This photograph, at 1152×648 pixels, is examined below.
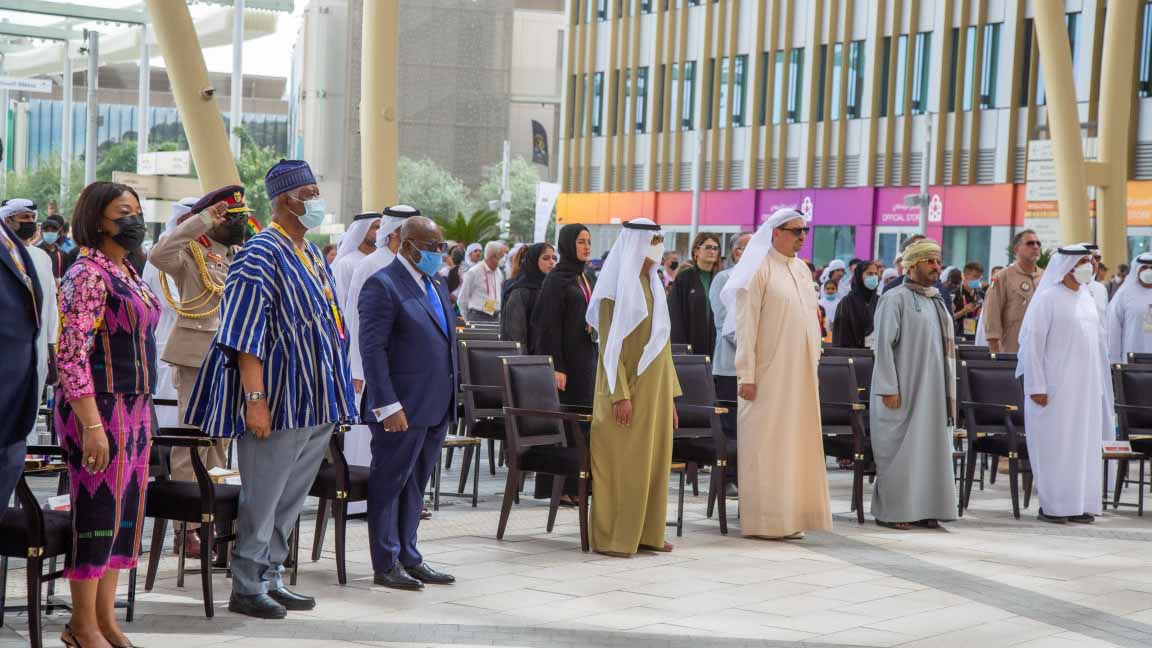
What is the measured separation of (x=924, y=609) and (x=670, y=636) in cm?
140

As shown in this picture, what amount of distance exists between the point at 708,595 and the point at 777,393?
2.02 meters

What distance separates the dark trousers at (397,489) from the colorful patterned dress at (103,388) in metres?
1.66

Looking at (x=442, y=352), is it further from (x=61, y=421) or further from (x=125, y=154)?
(x=125, y=154)

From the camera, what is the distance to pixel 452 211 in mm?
59688

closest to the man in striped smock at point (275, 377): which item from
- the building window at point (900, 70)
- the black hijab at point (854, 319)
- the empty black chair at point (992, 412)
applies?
the empty black chair at point (992, 412)

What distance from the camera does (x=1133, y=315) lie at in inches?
530

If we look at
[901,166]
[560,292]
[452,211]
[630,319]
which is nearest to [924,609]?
[630,319]

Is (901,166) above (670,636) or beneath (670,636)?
above

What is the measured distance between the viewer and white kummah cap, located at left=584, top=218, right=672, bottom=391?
7895mm

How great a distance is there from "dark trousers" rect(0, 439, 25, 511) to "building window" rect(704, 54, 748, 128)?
37.8 meters

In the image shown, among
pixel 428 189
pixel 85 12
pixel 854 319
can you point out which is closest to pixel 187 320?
pixel 854 319

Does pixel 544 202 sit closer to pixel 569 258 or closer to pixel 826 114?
pixel 826 114

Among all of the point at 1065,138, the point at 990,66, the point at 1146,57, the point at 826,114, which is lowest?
the point at 1065,138

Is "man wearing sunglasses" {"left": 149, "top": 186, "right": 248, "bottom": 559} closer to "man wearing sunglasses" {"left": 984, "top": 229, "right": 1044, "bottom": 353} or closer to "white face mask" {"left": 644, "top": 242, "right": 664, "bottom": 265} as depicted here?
"white face mask" {"left": 644, "top": 242, "right": 664, "bottom": 265}
